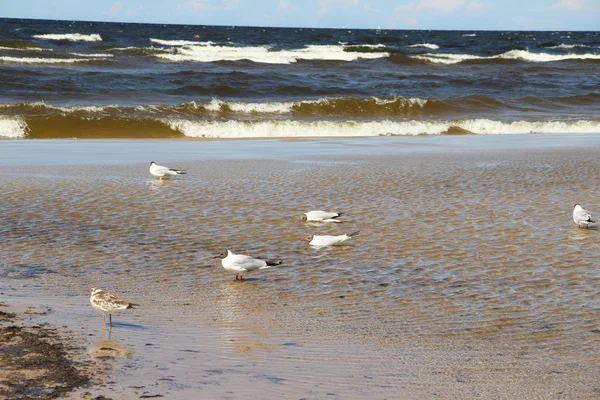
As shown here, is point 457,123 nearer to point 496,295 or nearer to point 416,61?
point 496,295

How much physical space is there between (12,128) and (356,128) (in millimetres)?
9359

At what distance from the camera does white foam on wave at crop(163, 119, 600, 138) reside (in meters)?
23.6

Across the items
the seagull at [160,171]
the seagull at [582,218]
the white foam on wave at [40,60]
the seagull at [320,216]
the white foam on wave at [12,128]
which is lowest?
the white foam on wave at [12,128]

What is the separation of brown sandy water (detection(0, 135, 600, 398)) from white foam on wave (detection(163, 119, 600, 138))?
8.99 meters

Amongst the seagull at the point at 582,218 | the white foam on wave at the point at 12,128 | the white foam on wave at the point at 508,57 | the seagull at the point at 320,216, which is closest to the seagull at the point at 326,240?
the seagull at the point at 320,216

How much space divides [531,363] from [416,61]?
160 feet

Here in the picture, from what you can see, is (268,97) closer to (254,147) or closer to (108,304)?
(254,147)

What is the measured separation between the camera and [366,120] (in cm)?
2638

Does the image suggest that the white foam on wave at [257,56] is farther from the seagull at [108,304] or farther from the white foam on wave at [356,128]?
the seagull at [108,304]

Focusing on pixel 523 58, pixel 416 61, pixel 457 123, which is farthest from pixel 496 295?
pixel 523 58

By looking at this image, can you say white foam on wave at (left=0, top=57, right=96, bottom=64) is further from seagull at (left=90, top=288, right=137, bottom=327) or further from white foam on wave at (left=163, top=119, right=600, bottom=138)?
seagull at (left=90, top=288, right=137, bottom=327)

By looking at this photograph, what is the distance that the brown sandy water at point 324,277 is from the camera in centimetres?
526

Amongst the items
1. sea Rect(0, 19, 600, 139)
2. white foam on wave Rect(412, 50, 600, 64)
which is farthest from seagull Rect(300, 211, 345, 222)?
white foam on wave Rect(412, 50, 600, 64)

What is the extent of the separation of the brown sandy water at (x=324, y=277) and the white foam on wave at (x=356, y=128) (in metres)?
8.99
